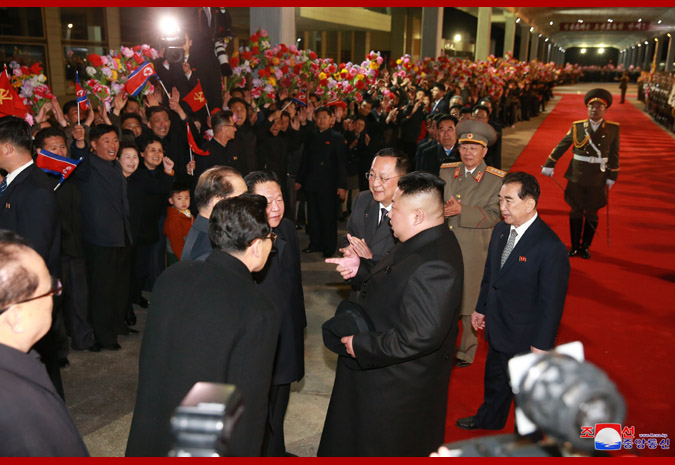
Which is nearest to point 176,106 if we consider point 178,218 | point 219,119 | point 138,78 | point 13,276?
point 138,78

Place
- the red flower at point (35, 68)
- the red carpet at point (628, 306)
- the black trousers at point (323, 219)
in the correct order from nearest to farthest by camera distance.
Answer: the red carpet at point (628, 306)
the red flower at point (35, 68)
the black trousers at point (323, 219)

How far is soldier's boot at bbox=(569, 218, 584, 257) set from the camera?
692cm

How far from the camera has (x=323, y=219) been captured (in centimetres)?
704

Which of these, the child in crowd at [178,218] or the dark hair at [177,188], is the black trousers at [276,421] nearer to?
the child in crowd at [178,218]

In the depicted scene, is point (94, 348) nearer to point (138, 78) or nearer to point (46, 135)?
point (46, 135)

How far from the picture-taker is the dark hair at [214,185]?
285 cm

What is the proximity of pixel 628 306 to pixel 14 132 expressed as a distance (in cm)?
529

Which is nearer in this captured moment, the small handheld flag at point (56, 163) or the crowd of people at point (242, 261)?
the crowd of people at point (242, 261)

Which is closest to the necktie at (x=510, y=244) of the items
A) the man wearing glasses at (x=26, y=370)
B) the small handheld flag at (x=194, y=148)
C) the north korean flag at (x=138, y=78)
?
the man wearing glasses at (x=26, y=370)

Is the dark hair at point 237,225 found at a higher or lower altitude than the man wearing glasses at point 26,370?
higher

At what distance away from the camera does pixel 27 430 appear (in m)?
1.46

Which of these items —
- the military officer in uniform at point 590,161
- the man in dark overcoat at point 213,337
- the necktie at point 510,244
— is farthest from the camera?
the military officer in uniform at point 590,161

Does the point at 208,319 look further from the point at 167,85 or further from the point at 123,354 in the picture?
the point at 167,85

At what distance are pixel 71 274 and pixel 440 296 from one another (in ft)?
10.3
